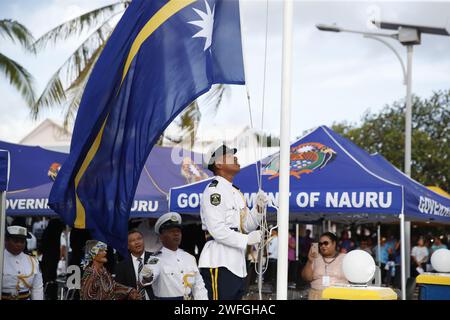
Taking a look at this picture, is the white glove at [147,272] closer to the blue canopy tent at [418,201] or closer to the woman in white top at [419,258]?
the blue canopy tent at [418,201]

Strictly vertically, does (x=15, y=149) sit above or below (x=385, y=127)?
below

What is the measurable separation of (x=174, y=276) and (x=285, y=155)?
186 cm

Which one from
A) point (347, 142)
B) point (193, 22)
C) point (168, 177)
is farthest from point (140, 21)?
point (168, 177)

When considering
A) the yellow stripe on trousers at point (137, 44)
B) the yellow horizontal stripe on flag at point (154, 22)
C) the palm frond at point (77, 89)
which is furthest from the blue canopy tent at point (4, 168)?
the palm frond at point (77, 89)

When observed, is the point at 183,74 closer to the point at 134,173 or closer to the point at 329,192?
the point at 134,173

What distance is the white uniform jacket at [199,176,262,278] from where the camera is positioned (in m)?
5.94

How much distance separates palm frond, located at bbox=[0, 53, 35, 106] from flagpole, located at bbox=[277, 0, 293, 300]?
46.5 feet

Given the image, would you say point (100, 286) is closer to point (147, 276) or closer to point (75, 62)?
point (147, 276)

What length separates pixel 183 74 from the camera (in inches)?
242

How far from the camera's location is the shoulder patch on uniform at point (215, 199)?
5.95 meters

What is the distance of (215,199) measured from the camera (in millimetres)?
5957

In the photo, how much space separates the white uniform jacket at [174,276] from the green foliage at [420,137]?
32.4m

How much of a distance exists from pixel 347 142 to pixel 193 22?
633 centimetres
